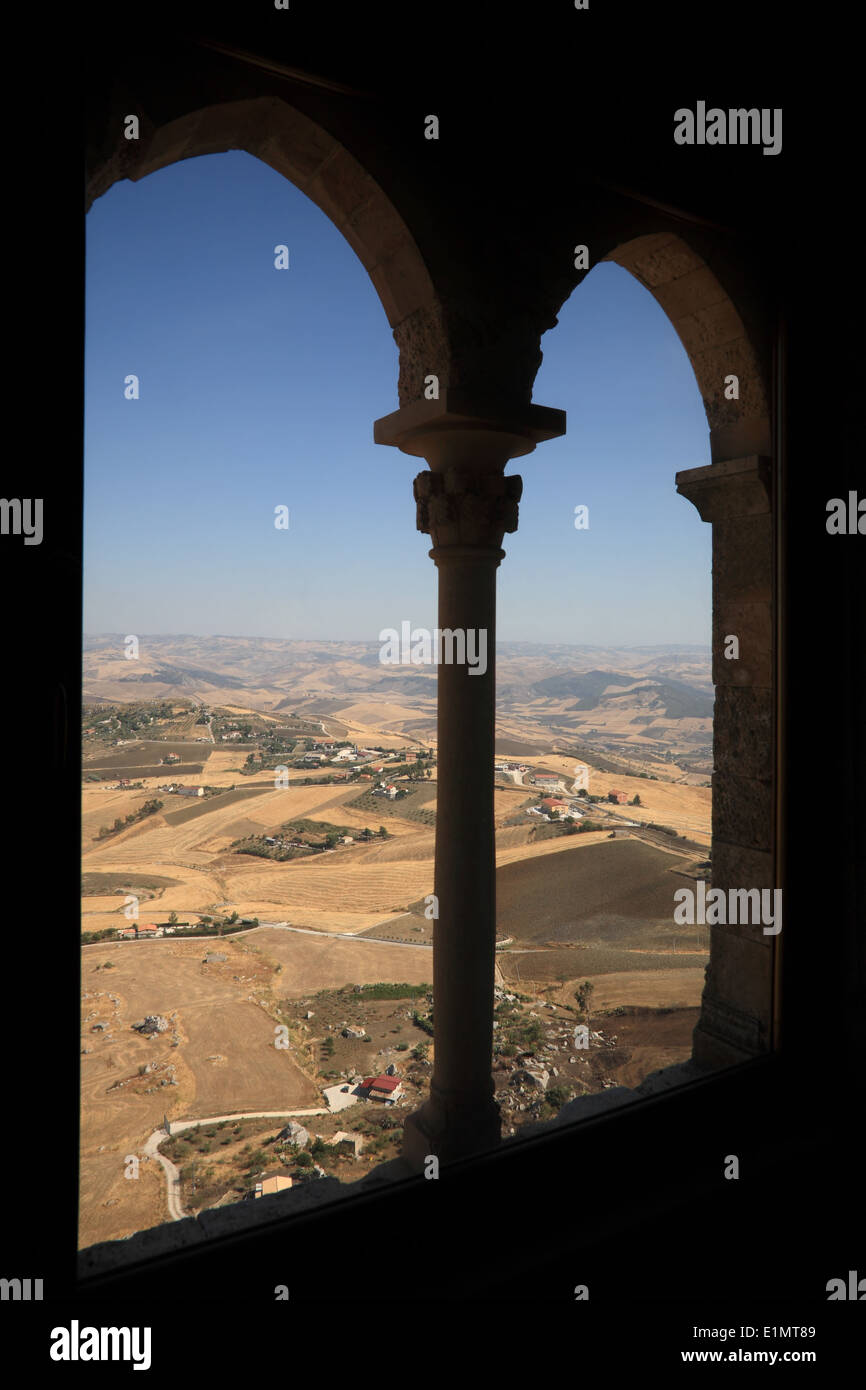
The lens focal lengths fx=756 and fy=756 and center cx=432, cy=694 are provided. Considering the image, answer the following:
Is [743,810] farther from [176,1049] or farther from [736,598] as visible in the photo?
[176,1049]

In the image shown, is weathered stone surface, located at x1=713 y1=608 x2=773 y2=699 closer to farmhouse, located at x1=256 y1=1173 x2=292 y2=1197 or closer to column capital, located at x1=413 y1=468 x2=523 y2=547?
column capital, located at x1=413 y1=468 x2=523 y2=547

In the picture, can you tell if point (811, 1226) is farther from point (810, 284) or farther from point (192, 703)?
point (192, 703)

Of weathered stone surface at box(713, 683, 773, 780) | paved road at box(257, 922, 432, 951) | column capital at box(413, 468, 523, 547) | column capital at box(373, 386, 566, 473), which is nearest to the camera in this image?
column capital at box(373, 386, 566, 473)

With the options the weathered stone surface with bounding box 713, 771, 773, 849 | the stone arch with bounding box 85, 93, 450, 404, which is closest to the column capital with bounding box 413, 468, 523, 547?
the stone arch with bounding box 85, 93, 450, 404

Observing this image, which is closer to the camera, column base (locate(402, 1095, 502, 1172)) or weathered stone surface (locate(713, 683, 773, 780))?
column base (locate(402, 1095, 502, 1172))

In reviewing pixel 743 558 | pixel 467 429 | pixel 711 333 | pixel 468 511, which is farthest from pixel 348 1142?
pixel 711 333

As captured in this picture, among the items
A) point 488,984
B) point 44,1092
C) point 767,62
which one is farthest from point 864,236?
point 44,1092

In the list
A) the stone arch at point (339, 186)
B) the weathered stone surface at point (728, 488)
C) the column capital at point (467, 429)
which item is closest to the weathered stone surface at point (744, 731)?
the weathered stone surface at point (728, 488)

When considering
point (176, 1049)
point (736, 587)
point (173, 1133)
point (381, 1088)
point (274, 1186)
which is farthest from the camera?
point (176, 1049)
